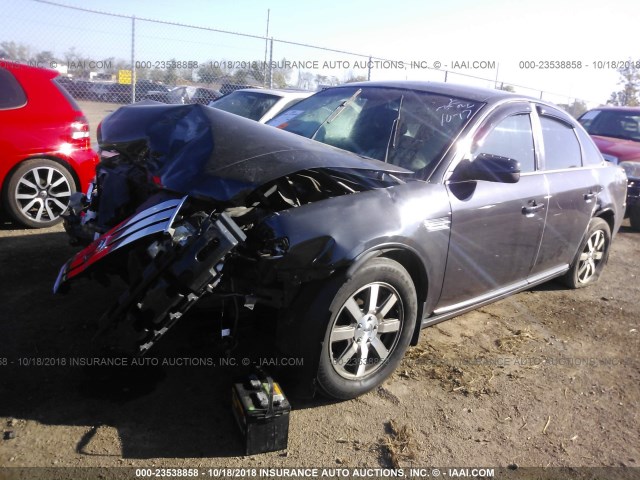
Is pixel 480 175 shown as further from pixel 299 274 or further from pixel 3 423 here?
pixel 3 423

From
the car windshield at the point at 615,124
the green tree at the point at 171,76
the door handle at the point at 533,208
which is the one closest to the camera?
the door handle at the point at 533,208

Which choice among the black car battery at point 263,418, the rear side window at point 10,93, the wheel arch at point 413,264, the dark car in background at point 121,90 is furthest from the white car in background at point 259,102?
the black car battery at point 263,418

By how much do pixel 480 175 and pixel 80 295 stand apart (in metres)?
3.00

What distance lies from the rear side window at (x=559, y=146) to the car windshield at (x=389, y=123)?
932mm

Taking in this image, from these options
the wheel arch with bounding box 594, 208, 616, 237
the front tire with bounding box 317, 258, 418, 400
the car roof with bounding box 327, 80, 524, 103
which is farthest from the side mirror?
the wheel arch with bounding box 594, 208, 616, 237

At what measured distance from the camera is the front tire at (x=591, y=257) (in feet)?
16.1

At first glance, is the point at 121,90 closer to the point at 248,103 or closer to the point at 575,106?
the point at 248,103

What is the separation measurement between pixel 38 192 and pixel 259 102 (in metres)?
4.01

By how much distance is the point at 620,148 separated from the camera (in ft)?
28.1

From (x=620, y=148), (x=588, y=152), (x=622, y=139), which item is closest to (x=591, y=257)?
(x=588, y=152)

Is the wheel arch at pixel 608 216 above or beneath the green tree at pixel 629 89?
beneath

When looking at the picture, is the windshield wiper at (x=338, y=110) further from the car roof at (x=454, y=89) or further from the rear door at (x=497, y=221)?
the rear door at (x=497, y=221)

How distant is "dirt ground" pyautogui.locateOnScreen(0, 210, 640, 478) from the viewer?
2.47 m

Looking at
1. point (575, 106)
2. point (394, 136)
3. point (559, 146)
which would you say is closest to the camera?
point (394, 136)
